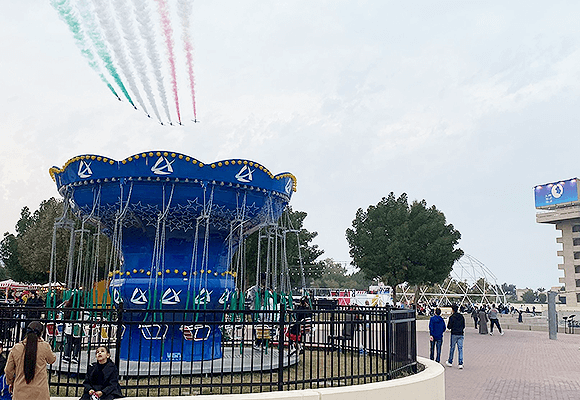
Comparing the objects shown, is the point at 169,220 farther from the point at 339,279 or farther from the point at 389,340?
the point at 339,279

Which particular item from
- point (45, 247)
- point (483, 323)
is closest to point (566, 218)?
point (483, 323)

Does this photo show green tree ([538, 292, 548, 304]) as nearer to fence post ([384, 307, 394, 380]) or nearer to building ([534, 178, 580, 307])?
building ([534, 178, 580, 307])

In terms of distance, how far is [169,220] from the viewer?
443 inches

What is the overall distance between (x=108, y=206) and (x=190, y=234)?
173 centimetres

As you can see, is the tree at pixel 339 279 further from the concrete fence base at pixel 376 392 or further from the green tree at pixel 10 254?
the concrete fence base at pixel 376 392

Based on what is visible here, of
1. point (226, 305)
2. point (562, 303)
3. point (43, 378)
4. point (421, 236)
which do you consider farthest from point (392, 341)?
point (562, 303)

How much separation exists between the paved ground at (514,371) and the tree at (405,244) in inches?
556

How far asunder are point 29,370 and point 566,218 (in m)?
82.6

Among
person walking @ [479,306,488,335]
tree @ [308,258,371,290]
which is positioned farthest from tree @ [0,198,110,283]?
tree @ [308,258,371,290]

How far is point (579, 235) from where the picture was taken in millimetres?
78125

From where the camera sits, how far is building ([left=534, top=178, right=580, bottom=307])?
76.9 metres

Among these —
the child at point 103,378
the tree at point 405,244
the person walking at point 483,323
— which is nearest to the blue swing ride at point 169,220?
the child at point 103,378

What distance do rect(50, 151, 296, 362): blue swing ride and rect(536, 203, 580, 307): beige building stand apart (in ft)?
250

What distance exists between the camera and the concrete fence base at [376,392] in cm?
688
